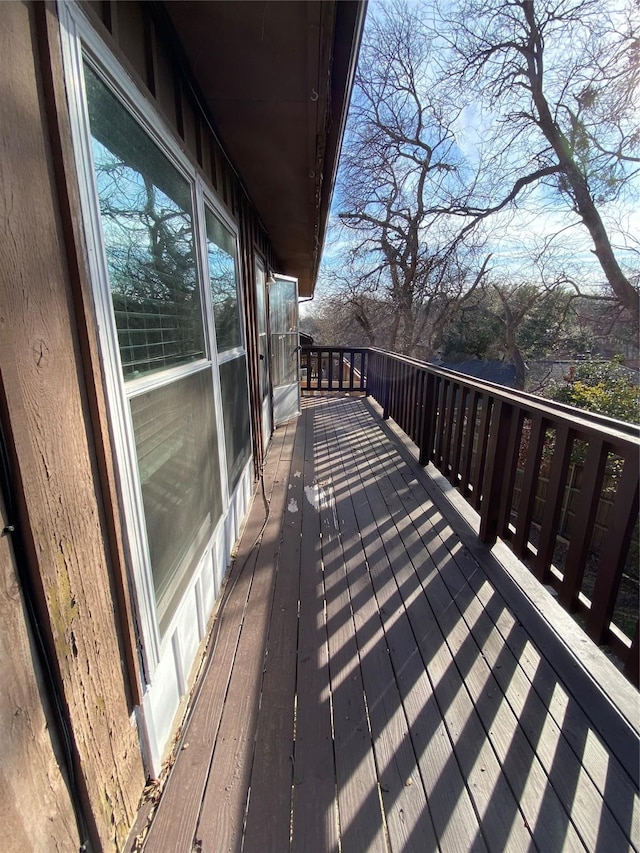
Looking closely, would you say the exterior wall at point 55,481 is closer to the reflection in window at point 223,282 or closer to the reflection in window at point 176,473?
the reflection in window at point 176,473

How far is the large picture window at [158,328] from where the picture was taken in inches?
40.4

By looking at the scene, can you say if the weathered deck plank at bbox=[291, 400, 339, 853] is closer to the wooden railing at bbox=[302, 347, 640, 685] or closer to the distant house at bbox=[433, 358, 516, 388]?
the wooden railing at bbox=[302, 347, 640, 685]

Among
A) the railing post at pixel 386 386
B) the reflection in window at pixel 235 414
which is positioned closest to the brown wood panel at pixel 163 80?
the reflection in window at pixel 235 414

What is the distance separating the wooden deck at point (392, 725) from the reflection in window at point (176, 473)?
47 centimetres

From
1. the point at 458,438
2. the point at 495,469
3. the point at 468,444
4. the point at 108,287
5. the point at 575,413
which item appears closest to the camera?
the point at 108,287

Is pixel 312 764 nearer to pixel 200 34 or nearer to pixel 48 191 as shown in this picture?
pixel 48 191

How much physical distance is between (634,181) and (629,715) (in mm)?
10784

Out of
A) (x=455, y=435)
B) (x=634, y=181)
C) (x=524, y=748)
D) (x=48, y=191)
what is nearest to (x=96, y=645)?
(x=48, y=191)

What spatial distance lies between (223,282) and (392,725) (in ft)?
7.40

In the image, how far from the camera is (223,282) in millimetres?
2273

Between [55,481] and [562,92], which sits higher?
[562,92]

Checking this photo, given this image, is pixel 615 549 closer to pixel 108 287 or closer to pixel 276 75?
pixel 108 287

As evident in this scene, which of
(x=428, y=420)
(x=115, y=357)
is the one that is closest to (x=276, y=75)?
(x=115, y=357)

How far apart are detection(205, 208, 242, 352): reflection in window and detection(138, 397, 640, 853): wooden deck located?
53.0 inches
